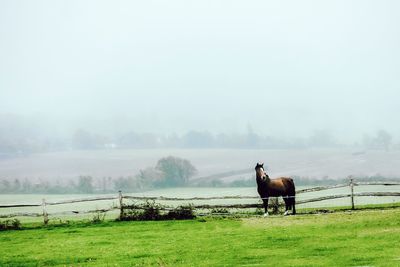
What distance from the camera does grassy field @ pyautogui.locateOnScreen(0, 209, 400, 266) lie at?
15.4m

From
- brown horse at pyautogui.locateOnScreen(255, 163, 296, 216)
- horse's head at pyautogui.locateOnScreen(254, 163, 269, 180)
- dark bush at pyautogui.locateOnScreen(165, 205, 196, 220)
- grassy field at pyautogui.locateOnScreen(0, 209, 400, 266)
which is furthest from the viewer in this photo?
dark bush at pyautogui.locateOnScreen(165, 205, 196, 220)

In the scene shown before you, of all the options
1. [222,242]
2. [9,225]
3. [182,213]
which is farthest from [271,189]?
[9,225]

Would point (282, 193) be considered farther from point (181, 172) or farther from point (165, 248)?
point (181, 172)

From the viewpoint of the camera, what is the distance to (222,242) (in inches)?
736

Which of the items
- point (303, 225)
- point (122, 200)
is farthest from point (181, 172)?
point (303, 225)

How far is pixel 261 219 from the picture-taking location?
80.6 feet

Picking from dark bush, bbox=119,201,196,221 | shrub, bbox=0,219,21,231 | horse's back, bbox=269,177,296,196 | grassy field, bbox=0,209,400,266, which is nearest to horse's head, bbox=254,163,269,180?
horse's back, bbox=269,177,296,196

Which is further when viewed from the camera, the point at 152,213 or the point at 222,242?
the point at 152,213

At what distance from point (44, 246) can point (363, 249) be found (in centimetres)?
1142

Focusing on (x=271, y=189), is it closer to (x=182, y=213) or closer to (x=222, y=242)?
(x=182, y=213)

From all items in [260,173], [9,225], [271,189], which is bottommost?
[9,225]

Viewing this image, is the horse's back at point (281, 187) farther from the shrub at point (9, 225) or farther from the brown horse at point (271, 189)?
the shrub at point (9, 225)

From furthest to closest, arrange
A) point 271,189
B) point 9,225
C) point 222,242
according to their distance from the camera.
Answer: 1. point 9,225
2. point 271,189
3. point 222,242

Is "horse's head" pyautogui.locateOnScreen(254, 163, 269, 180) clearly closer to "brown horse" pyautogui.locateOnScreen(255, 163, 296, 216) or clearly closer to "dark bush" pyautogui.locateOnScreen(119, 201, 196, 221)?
"brown horse" pyautogui.locateOnScreen(255, 163, 296, 216)
